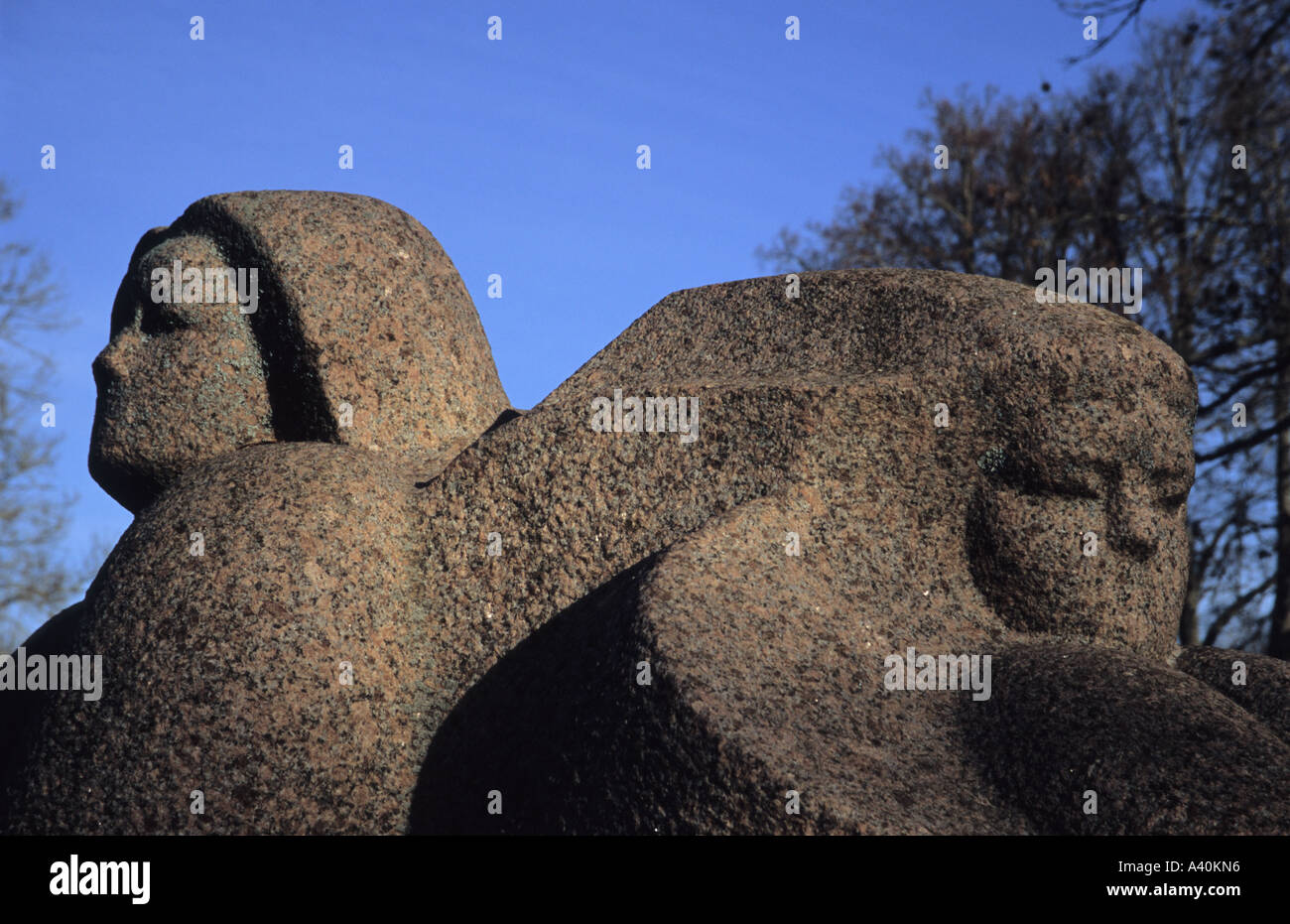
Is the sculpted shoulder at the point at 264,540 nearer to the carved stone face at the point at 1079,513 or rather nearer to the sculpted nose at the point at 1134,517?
the carved stone face at the point at 1079,513

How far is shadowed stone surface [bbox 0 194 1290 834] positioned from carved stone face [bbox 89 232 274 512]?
0.06ft

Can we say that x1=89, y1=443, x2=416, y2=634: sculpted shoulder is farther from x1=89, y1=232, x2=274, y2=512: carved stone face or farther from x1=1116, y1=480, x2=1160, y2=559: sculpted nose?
x1=1116, y1=480, x2=1160, y2=559: sculpted nose

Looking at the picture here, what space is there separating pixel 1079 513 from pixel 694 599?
1.39m

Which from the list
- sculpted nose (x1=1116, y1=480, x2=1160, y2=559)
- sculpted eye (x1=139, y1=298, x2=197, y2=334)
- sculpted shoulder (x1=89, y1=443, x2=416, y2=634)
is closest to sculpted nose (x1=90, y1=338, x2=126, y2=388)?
sculpted eye (x1=139, y1=298, x2=197, y2=334)

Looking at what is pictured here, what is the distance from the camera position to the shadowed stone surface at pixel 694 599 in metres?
3.05

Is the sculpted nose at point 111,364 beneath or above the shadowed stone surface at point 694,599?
above

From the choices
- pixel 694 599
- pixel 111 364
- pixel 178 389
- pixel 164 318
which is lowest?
pixel 694 599

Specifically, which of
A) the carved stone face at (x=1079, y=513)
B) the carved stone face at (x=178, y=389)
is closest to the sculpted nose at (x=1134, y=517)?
the carved stone face at (x=1079, y=513)

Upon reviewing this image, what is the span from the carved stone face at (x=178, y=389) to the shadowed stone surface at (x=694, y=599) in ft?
0.06

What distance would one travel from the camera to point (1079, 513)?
3.75 metres

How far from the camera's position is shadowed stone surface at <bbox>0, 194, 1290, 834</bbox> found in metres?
3.05

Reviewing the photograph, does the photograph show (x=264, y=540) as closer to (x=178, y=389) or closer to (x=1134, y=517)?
(x=178, y=389)

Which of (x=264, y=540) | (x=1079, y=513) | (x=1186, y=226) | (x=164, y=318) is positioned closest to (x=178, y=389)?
(x=164, y=318)
